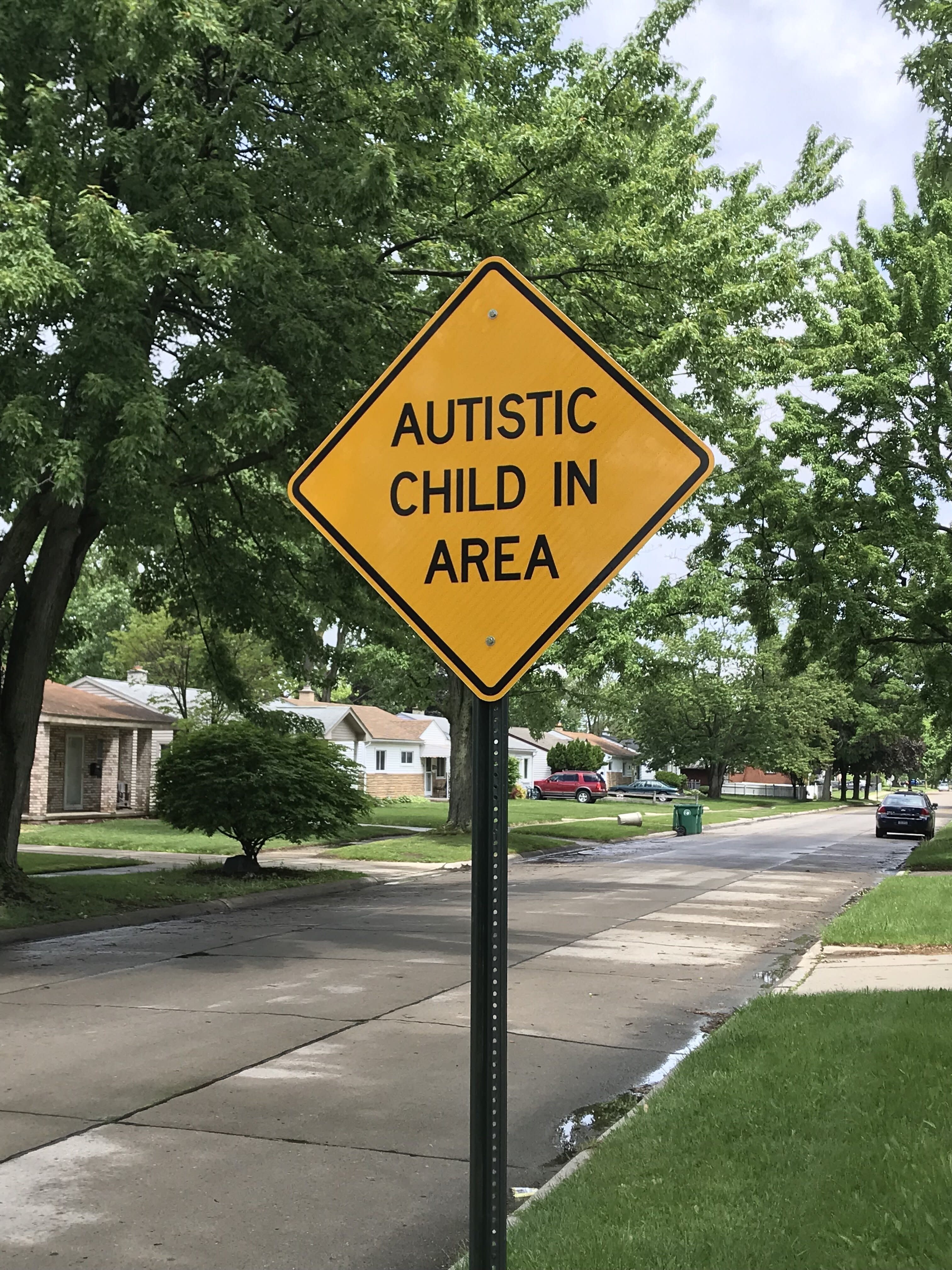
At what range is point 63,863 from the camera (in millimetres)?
21297

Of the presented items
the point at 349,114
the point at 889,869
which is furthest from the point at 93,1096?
the point at 889,869

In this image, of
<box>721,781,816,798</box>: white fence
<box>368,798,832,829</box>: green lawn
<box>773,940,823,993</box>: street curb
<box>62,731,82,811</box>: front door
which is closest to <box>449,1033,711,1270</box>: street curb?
<box>773,940,823,993</box>: street curb

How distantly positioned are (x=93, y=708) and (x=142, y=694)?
8.58 metres

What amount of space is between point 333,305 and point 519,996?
6.72 m

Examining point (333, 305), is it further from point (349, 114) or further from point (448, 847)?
point (448, 847)

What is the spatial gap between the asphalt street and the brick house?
64.8 feet

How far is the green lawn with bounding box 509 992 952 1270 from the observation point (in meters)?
4.08

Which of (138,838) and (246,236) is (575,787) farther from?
(246,236)

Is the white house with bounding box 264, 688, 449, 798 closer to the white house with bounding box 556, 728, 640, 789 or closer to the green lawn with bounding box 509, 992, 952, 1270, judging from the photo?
the white house with bounding box 556, 728, 640, 789

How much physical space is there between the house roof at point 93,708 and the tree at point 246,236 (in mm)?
18428

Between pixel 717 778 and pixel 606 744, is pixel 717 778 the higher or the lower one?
the lower one

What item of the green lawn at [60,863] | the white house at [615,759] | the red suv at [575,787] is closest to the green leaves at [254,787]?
the green lawn at [60,863]

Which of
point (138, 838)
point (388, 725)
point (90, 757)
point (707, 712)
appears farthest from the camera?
point (707, 712)

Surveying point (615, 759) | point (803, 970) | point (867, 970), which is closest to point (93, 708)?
point (803, 970)
